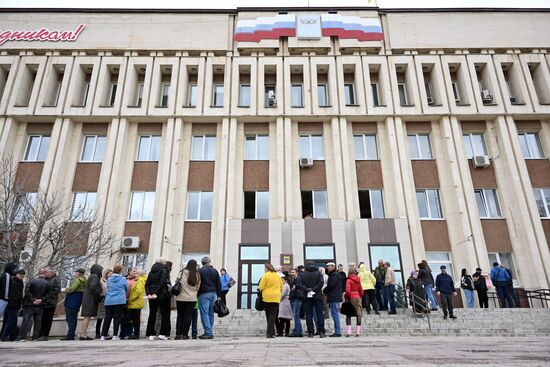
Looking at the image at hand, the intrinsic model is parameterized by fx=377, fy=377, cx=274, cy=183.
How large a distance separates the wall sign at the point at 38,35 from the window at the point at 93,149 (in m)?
6.40

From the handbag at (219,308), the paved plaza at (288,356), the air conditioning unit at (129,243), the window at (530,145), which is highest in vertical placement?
the window at (530,145)

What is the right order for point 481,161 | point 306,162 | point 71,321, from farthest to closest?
1. point 306,162
2. point 481,161
3. point 71,321

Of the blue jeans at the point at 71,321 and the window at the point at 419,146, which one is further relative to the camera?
the window at the point at 419,146

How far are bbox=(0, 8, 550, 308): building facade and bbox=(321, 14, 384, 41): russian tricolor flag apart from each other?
99mm

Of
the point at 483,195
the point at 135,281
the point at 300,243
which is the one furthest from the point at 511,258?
the point at 135,281

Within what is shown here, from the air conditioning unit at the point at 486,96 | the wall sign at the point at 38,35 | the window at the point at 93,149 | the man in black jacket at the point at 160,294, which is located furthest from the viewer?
the wall sign at the point at 38,35

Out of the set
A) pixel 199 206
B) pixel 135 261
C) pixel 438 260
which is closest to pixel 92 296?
pixel 135 261

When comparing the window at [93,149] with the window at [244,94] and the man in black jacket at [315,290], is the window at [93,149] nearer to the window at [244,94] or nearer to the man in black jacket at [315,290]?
the window at [244,94]

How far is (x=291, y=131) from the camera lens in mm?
21594

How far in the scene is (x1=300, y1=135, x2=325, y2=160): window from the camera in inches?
842

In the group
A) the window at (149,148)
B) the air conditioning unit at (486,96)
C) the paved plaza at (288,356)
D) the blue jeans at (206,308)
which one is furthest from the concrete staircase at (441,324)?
the air conditioning unit at (486,96)

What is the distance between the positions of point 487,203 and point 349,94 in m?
9.98

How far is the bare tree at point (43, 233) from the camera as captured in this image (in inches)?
562

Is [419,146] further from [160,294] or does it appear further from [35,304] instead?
[35,304]
